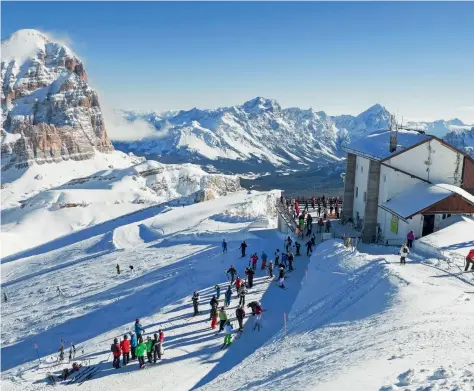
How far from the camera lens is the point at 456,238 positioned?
83.5 ft

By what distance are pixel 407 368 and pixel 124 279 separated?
2233cm

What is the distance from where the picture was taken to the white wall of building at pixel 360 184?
33.9m

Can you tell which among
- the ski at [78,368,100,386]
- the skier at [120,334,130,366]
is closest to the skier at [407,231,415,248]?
the skier at [120,334,130,366]

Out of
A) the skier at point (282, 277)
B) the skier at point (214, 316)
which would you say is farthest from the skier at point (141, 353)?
the skier at point (282, 277)

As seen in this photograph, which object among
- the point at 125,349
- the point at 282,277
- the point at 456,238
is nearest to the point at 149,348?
the point at 125,349

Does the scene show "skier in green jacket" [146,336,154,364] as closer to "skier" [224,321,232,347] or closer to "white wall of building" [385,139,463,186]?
"skier" [224,321,232,347]

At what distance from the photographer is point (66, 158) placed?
174000 mm

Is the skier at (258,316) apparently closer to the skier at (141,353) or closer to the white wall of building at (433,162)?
the skier at (141,353)

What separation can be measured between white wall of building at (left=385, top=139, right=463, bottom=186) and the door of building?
3755 mm

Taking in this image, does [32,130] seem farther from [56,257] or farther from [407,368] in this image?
[407,368]

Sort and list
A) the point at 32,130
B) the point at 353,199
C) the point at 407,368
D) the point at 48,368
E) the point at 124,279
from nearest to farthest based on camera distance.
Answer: the point at 407,368, the point at 48,368, the point at 124,279, the point at 353,199, the point at 32,130

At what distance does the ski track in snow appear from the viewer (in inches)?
467

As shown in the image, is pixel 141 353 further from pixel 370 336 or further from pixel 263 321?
pixel 370 336

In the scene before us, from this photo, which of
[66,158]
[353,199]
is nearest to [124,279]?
[353,199]
